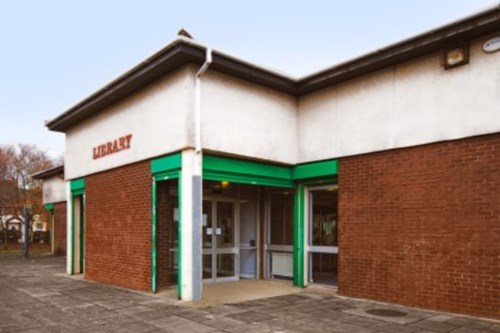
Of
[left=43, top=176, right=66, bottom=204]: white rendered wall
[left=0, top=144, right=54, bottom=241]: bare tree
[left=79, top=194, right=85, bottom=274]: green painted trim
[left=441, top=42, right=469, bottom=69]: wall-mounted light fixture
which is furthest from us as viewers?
[left=0, top=144, right=54, bottom=241]: bare tree

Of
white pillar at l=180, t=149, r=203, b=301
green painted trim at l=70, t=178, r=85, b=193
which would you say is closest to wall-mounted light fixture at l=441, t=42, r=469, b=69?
white pillar at l=180, t=149, r=203, b=301

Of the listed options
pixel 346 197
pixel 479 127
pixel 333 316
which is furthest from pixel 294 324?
pixel 479 127

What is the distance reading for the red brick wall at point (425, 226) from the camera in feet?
22.9

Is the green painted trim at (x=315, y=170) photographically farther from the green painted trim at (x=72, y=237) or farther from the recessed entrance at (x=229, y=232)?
the green painted trim at (x=72, y=237)

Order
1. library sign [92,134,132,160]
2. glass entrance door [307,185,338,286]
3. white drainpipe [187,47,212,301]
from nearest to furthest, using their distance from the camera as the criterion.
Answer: white drainpipe [187,47,212,301]
glass entrance door [307,185,338,286]
library sign [92,134,132,160]

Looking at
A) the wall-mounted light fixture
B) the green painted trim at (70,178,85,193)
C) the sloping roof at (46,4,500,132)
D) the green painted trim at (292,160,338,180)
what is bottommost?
the green painted trim at (70,178,85,193)

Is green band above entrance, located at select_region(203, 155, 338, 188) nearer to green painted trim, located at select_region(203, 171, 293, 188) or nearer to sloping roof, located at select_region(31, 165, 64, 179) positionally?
green painted trim, located at select_region(203, 171, 293, 188)

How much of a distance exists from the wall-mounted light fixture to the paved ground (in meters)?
4.29

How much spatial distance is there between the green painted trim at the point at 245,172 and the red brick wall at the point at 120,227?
168cm

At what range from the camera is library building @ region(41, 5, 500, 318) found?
7.20 m

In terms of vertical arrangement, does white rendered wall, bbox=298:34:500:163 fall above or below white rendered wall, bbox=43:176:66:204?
above

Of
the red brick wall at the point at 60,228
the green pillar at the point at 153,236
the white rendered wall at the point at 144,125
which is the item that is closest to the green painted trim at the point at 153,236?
the green pillar at the point at 153,236

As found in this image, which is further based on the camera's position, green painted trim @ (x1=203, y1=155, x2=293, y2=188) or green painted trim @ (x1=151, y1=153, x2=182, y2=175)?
green painted trim @ (x1=203, y1=155, x2=293, y2=188)

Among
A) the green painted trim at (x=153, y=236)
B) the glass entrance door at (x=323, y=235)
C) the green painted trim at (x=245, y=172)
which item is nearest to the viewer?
the green painted trim at (x=245, y=172)
